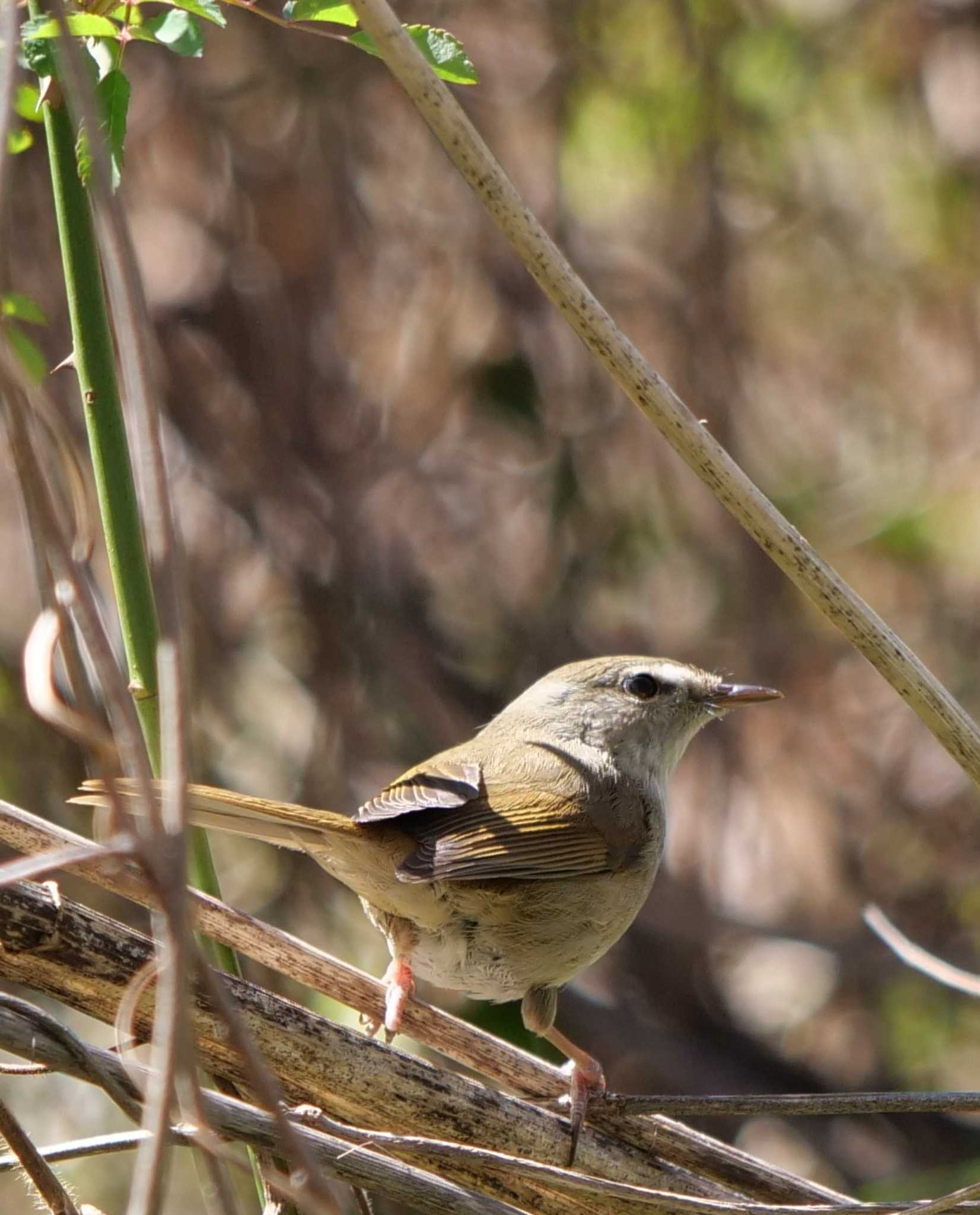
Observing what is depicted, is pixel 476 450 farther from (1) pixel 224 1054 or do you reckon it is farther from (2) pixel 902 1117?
(1) pixel 224 1054

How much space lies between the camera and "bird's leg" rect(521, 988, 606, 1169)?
2357 millimetres

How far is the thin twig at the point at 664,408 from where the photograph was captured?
66.5 inches

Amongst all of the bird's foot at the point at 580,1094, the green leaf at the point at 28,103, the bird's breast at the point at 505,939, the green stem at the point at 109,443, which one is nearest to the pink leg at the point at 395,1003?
the bird's breast at the point at 505,939

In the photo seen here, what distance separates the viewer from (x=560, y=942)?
3084 mm

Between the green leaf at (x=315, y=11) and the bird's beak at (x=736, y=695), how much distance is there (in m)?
2.01

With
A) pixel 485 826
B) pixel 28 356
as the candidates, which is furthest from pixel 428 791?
pixel 28 356

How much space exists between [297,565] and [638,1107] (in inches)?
122

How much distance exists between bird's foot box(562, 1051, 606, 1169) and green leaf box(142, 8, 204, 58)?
181 cm

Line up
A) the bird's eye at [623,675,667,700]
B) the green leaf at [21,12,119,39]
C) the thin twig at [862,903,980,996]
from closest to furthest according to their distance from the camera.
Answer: the green leaf at [21,12,119,39] → the thin twig at [862,903,980,996] → the bird's eye at [623,675,667,700]

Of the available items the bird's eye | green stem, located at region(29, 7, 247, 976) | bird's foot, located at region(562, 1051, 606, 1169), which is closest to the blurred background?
the bird's eye

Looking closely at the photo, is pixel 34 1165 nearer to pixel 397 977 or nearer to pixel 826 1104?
pixel 826 1104

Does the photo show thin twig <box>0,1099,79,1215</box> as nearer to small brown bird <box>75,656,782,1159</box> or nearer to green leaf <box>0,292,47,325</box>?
small brown bird <box>75,656,782,1159</box>

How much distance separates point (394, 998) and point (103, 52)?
5.59 ft

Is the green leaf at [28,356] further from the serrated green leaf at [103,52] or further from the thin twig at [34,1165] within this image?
the thin twig at [34,1165]
